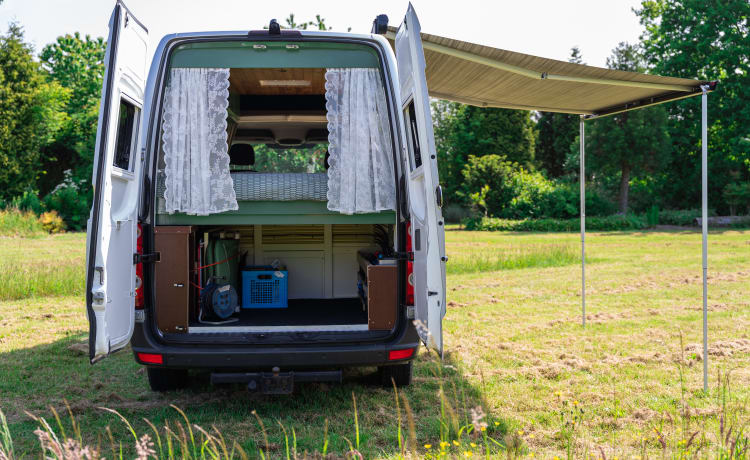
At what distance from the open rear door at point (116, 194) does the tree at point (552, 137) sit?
128ft

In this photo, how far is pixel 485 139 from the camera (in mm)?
37156

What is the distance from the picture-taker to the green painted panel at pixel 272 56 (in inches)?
138

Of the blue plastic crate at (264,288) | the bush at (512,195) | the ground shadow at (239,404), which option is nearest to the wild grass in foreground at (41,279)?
the ground shadow at (239,404)

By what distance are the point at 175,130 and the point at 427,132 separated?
1613 millimetres

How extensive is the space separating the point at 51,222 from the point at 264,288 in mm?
18700

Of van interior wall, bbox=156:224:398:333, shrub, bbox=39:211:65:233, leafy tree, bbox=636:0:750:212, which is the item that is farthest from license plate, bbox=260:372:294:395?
leafy tree, bbox=636:0:750:212

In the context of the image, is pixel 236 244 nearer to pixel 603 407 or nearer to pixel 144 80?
pixel 144 80

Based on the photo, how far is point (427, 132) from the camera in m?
2.98

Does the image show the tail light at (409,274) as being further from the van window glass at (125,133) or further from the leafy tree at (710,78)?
the leafy tree at (710,78)

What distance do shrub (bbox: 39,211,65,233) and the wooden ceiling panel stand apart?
1744cm

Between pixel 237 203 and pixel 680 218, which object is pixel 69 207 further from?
pixel 680 218

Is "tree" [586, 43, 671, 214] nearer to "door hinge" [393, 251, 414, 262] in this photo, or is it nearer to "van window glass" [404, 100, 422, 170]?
"van window glass" [404, 100, 422, 170]

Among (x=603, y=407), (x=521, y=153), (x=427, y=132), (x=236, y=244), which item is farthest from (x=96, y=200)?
(x=521, y=153)

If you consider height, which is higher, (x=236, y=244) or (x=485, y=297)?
(x=236, y=244)
